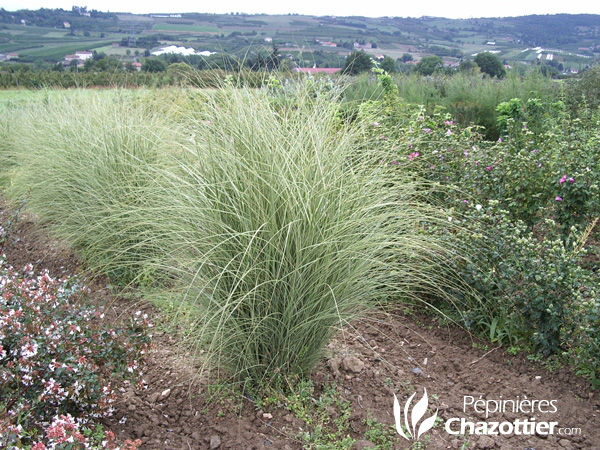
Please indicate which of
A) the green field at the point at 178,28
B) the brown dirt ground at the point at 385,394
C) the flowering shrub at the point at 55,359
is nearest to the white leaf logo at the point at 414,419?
the brown dirt ground at the point at 385,394

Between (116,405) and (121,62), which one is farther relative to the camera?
(121,62)

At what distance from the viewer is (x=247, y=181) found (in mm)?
2180

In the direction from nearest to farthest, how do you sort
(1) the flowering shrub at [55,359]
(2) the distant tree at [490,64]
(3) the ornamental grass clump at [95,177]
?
(1) the flowering shrub at [55,359], (3) the ornamental grass clump at [95,177], (2) the distant tree at [490,64]

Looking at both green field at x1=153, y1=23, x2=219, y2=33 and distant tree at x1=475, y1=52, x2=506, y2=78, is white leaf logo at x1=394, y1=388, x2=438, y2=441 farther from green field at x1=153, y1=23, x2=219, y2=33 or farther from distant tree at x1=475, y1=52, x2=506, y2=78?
distant tree at x1=475, y1=52, x2=506, y2=78

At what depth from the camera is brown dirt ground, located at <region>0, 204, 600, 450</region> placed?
2.05 meters

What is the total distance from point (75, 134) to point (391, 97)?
3999 mm

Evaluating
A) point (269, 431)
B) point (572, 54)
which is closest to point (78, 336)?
point (269, 431)

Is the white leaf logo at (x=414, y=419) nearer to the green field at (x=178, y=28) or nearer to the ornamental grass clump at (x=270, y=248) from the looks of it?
the ornamental grass clump at (x=270, y=248)

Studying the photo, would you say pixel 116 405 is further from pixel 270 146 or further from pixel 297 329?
pixel 270 146

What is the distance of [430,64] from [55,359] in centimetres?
1137

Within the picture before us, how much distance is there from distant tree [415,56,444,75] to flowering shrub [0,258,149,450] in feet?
35.7

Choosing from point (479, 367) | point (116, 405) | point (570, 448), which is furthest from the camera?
point (479, 367)

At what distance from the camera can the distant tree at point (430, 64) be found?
1147 centimetres

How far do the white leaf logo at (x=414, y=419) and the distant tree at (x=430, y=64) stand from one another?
34.8 ft
